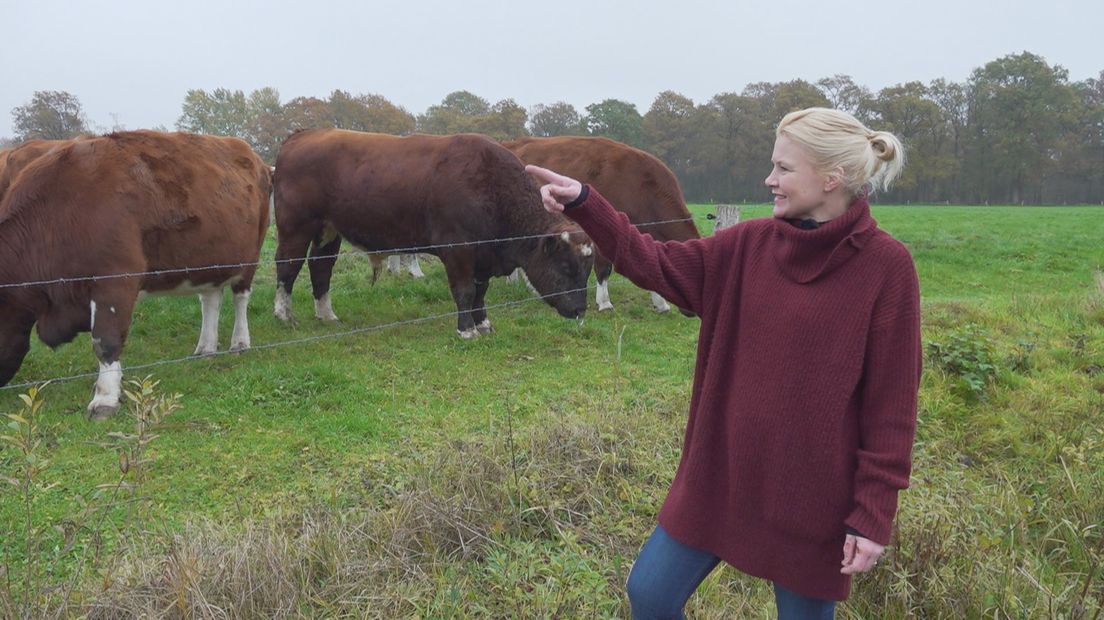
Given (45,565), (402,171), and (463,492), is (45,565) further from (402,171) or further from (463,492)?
(402,171)

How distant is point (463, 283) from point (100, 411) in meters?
3.68

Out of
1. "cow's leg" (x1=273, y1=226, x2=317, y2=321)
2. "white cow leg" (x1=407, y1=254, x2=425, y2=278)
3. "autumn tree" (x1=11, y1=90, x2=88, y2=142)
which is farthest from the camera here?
"autumn tree" (x1=11, y1=90, x2=88, y2=142)

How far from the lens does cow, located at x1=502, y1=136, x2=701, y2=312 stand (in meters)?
9.67

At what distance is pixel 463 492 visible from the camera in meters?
3.42

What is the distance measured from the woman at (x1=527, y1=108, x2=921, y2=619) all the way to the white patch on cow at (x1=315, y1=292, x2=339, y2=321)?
7.13 m

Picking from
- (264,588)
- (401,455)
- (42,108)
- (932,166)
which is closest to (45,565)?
(264,588)

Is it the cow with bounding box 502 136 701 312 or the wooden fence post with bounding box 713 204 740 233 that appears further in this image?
the cow with bounding box 502 136 701 312

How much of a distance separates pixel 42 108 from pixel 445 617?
3741 centimetres

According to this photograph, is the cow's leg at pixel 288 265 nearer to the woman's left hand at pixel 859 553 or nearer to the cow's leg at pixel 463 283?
the cow's leg at pixel 463 283

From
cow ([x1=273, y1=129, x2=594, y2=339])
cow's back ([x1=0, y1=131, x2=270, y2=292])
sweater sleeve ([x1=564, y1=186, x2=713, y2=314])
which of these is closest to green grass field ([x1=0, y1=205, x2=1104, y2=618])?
cow ([x1=273, y1=129, x2=594, y2=339])

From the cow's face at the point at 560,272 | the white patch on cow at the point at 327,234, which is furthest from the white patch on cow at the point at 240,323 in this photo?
the cow's face at the point at 560,272

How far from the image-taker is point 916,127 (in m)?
56.0

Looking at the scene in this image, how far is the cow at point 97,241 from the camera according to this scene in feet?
17.6

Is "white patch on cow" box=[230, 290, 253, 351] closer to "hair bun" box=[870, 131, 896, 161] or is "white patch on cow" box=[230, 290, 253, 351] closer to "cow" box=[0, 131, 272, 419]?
"cow" box=[0, 131, 272, 419]
